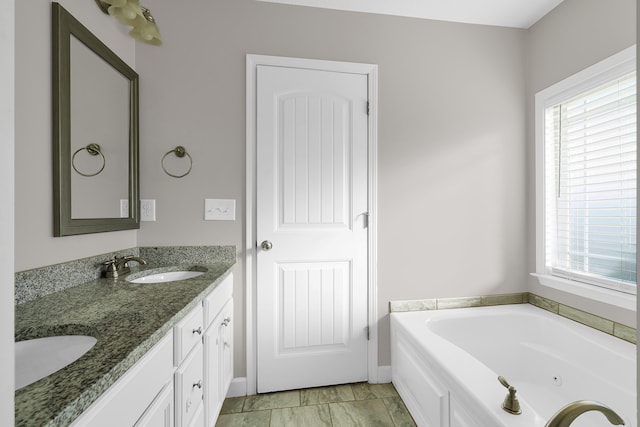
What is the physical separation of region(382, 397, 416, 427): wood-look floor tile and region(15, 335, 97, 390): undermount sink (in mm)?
1563

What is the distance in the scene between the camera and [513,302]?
2.16m

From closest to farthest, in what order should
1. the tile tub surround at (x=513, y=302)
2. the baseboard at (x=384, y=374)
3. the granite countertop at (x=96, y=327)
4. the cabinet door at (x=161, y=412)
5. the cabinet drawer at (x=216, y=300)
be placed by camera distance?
the granite countertop at (x=96, y=327) < the cabinet door at (x=161, y=412) < the cabinet drawer at (x=216, y=300) < the tile tub surround at (x=513, y=302) < the baseboard at (x=384, y=374)

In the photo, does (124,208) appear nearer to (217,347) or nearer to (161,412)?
(217,347)

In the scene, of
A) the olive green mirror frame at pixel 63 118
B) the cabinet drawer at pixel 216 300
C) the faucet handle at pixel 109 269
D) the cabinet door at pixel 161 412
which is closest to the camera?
the cabinet door at pixel 161 412

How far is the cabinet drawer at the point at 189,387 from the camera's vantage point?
996 millimetres

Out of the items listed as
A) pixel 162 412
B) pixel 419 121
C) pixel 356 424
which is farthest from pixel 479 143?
pixel 162 412

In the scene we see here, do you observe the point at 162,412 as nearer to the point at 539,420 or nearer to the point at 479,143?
the point at 539,420

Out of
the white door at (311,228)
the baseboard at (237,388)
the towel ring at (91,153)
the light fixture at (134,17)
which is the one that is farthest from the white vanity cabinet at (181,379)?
the light fixture at (134,17)

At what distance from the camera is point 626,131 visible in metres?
1.56

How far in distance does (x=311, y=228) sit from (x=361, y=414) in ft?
3.67

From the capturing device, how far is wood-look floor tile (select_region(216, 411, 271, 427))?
1594mm

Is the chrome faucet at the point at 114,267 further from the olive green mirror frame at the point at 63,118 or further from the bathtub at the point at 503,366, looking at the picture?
the bathtub at the point at 503,366

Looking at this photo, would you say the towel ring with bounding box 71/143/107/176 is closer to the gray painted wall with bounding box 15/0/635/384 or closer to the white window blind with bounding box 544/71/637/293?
the gray painted wall with bounding box 15/0/635/384

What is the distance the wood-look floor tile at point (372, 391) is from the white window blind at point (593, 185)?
1.38 metres
